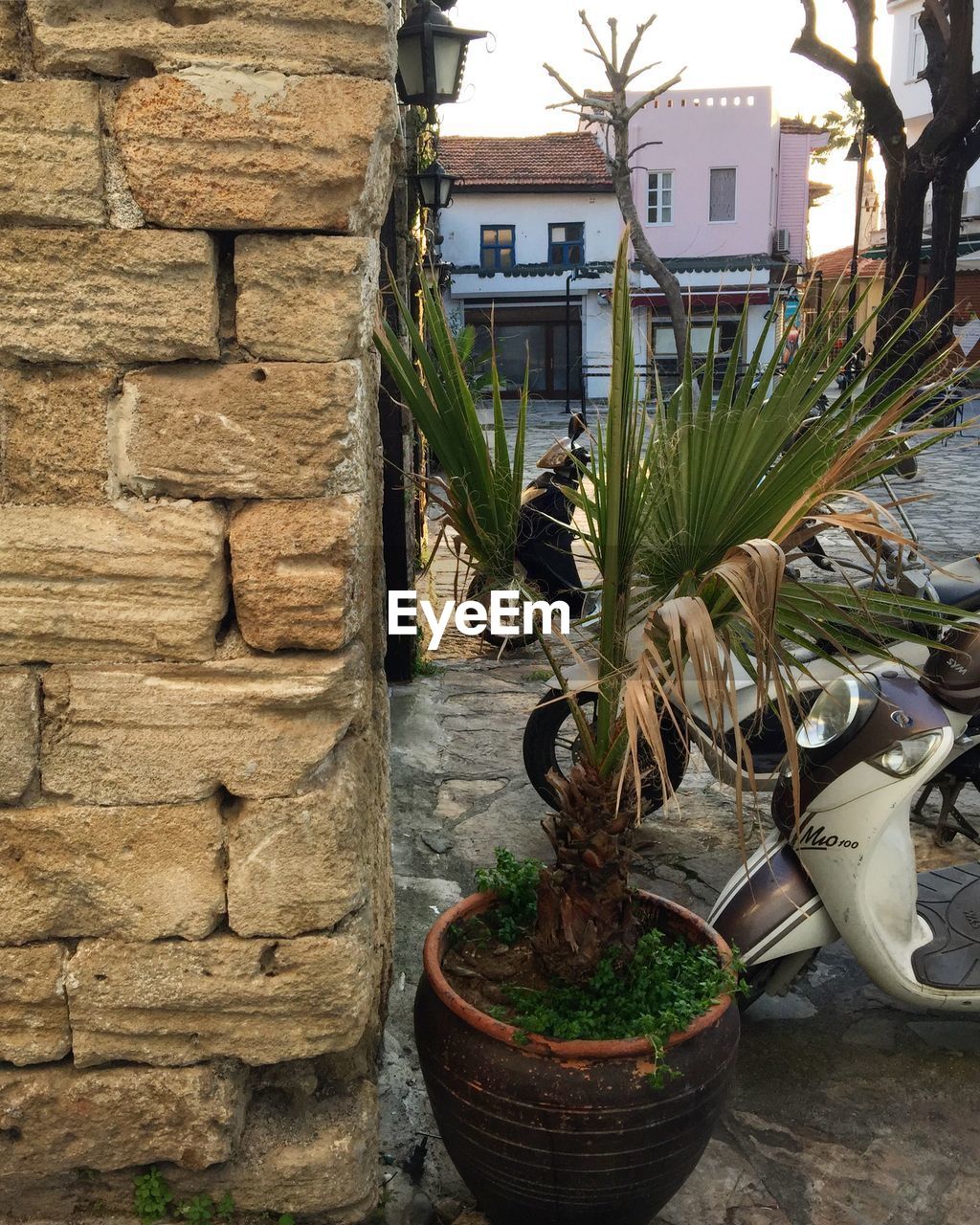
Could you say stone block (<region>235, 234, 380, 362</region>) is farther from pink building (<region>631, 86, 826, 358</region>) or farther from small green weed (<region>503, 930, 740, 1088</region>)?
pink building (<region>631, 86, 826, 358</region>)

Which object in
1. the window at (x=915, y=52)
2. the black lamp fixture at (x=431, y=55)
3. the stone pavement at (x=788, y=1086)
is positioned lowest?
the stone pavement at (x=788, y=1086)

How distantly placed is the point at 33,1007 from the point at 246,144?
1.64 metres

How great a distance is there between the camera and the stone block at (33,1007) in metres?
2.25

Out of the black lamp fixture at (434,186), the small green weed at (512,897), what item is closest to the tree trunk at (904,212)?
the black lamp fixture at (434,186)

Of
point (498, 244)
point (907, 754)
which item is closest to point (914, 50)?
point (498, 244)

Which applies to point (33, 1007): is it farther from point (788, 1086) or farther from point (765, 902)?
point (788, 1086)

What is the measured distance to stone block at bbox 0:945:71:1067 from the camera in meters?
2.25

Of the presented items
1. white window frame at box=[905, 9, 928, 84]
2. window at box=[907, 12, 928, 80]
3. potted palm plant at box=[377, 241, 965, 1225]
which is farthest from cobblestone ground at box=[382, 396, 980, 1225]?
window at box=[907, 12, 928, 80]

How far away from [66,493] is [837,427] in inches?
55.3

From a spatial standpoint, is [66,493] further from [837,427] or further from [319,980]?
[837,427]

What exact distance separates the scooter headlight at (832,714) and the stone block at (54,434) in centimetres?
195

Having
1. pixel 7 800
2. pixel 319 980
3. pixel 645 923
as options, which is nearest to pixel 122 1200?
pixel 319 980

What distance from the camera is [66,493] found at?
6.93ft

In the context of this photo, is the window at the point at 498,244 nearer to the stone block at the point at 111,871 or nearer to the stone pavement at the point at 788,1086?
the stone pavement at the point at 788,1086
